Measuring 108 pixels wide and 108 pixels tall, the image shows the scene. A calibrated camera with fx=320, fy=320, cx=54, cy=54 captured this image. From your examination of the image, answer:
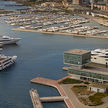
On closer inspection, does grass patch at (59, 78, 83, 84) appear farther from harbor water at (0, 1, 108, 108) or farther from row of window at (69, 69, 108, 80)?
harbor water at (0, 1, 108, 108)

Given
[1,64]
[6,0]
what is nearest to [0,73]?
[1,64]

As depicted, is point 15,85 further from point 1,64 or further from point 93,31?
point 93,31

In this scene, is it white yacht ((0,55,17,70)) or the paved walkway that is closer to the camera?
the paved walkway

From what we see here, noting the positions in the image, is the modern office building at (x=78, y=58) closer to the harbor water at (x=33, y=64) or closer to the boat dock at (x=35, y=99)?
the harbor water at (x=33, y=64)

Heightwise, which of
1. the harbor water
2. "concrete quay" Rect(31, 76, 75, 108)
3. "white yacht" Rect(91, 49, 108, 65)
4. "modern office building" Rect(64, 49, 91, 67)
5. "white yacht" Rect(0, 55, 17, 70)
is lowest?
the harbor water

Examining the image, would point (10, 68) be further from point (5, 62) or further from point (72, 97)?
point (72, 97)

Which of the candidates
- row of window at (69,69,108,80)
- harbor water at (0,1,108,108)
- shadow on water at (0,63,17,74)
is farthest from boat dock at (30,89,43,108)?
shadow on water at (0,63,17,74)

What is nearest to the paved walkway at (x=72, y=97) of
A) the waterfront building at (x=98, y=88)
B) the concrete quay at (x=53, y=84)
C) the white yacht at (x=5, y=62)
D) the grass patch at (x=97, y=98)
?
the concrete quay at (x=53, y=84)
